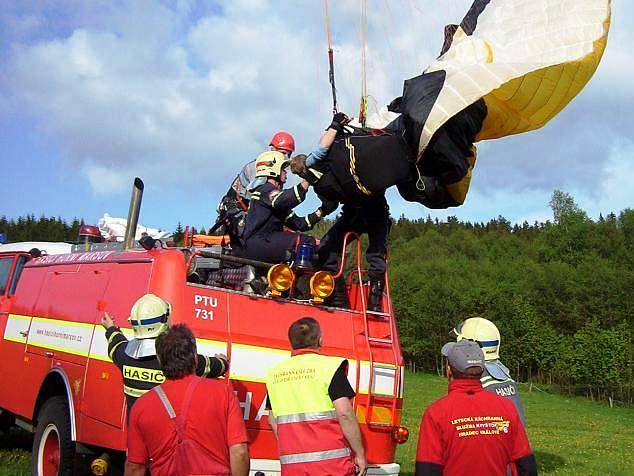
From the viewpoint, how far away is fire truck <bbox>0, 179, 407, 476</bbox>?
568 cm

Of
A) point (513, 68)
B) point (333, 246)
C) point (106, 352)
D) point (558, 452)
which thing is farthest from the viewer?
point (558, 452)

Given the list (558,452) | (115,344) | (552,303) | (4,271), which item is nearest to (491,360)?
(115,344)

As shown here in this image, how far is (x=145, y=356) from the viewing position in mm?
4801

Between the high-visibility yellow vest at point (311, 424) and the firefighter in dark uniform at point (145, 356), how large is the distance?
0.67m

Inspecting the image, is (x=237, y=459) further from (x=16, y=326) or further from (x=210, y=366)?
(x=16, y=326)

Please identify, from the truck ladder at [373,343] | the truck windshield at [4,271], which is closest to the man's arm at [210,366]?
the truck ladder at [373,343]

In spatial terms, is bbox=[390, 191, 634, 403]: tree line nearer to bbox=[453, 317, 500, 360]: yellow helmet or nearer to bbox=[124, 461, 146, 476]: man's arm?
bbox=[453, 317, 500, 360]: yellow helmet

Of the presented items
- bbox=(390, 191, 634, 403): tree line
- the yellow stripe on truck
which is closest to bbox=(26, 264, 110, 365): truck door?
the yellow stripe on truck

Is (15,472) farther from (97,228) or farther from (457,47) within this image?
(457,47)

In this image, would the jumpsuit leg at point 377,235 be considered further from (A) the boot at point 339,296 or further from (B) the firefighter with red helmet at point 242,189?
(B) the firefighter with red helmet at point 242,189

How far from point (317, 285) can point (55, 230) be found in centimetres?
8060

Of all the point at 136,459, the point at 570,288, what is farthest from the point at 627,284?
the point at 136,459

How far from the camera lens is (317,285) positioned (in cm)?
627

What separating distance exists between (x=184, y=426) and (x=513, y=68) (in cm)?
428
